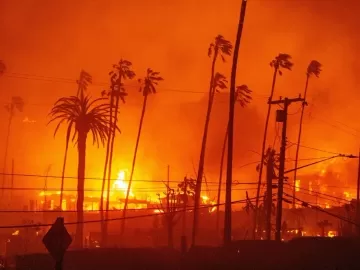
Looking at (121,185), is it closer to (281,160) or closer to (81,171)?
(81,171)

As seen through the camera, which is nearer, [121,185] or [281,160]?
[281,160]

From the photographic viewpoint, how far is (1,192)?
12938cm

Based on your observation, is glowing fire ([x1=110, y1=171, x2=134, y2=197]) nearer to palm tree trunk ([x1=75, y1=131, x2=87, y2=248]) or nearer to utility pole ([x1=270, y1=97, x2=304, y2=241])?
palm tree trunk ([x1=75, y1=131, x2=87, y2=248])

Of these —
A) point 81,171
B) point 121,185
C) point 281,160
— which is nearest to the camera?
point 281,160

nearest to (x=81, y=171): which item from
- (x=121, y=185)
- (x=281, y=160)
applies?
(x=281, y=160)

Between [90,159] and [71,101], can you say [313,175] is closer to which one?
[90,159]

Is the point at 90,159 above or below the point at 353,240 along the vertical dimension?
above

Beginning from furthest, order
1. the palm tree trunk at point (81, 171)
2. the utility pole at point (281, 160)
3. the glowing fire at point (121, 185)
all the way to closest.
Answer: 1. the glowing fire at point (121, 185)
2. the palm tree trunk at point (81, 171)
3. the utility pole at point (281, 160)

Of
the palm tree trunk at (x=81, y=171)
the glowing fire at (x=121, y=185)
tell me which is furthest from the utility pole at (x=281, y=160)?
the glowing fire at (x=121, y=185)

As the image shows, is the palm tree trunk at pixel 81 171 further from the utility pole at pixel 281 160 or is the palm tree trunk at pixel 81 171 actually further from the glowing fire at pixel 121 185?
the glowing fire at pixel 121 185

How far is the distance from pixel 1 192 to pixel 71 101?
243ft

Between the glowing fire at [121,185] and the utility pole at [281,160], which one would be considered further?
the glowing fire at [121,185]

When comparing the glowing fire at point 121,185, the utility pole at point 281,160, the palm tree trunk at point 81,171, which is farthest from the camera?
the glowing fire at point 121,185

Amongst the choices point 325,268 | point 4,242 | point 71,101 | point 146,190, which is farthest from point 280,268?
point 146,190
